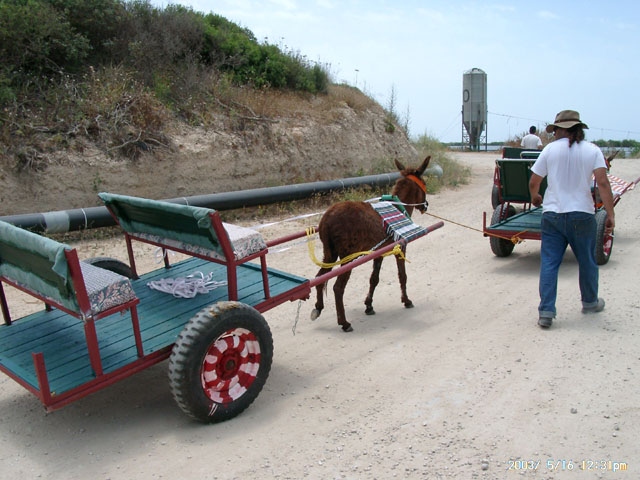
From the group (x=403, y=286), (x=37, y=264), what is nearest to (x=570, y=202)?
(x=403, y=286)

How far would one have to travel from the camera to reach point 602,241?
777 centimetres

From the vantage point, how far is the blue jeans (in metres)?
Answer: 5.68

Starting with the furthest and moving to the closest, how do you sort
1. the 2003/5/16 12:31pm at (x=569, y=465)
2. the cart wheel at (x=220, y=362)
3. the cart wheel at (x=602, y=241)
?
the cart wheel at (x=602, y=241) → the cart wheel at (x=220, y=362) → the 2003/5/16 12:31pm at (x=569, y=465)

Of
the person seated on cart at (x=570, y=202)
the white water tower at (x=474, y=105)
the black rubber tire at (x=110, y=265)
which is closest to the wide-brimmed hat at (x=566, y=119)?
the person seated on cart at (x=570, y=202)

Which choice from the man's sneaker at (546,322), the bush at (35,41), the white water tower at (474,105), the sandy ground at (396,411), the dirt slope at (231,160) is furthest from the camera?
the white water tower at (474,105)

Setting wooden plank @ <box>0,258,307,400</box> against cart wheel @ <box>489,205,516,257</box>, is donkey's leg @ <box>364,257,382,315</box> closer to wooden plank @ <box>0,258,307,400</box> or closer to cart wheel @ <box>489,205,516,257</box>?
wooden plank @ <box>0,258,307,400</box>

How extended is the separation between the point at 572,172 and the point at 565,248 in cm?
78

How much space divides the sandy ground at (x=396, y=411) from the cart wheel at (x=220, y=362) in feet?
0.61

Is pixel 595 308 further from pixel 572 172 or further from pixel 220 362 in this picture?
pixel 220 362

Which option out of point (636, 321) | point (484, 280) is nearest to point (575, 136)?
point (636, 321)

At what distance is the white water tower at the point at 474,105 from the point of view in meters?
31.8

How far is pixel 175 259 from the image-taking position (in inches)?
348

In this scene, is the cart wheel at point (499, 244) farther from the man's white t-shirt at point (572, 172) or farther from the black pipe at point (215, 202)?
the black pipe at point (215, 202)

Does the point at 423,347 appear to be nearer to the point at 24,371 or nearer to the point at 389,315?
the point at 389,315
